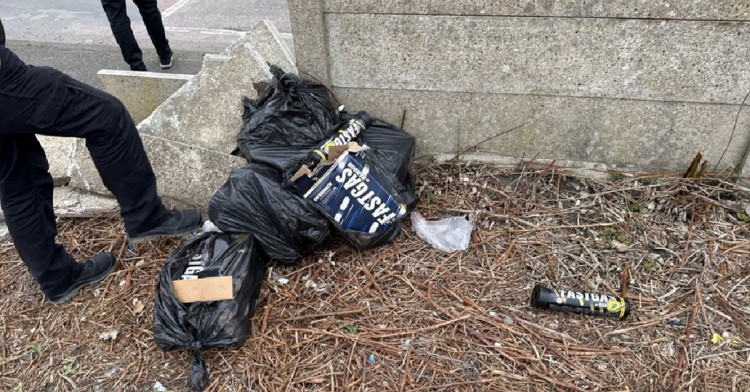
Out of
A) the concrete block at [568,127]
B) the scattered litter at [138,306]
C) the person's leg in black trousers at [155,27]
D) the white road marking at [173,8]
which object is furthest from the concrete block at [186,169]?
the white road marking at [173,8]

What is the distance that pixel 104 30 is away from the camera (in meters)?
6.26

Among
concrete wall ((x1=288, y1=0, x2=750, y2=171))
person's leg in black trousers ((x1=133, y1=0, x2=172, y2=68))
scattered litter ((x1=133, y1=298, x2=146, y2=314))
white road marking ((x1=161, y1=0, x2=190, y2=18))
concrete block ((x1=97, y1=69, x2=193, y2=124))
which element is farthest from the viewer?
white road marking ((x1=161, y1=0, x2=190, y2=18))

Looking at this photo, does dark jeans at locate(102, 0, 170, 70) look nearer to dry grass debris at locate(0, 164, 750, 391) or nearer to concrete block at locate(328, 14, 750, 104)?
dry grass debris at locate(0, 164, 750, 391)

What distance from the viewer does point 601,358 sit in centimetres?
206

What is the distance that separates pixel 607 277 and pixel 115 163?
2502 mm

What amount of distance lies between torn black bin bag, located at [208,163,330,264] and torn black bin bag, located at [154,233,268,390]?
0.41 feet

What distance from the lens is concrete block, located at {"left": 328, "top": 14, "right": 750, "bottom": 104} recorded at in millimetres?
2486

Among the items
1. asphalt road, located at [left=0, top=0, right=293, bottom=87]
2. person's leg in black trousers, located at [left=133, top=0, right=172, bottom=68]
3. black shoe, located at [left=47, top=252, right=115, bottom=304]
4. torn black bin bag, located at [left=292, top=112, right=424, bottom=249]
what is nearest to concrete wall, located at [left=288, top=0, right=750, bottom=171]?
torn black bin bag, located at [left=292, top=112, right=424, bottom=249]

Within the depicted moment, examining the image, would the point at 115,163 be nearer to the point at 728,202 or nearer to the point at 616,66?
the point at 616,66

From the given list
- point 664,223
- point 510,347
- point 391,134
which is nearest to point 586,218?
point 664,223

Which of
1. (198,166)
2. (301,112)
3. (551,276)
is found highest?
(301,112)

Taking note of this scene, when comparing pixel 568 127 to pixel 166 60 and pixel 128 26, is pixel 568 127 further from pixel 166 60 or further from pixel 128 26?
pixel 166 60

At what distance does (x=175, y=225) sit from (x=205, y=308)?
750 millimetres

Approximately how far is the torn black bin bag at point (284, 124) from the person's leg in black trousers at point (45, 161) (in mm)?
573
